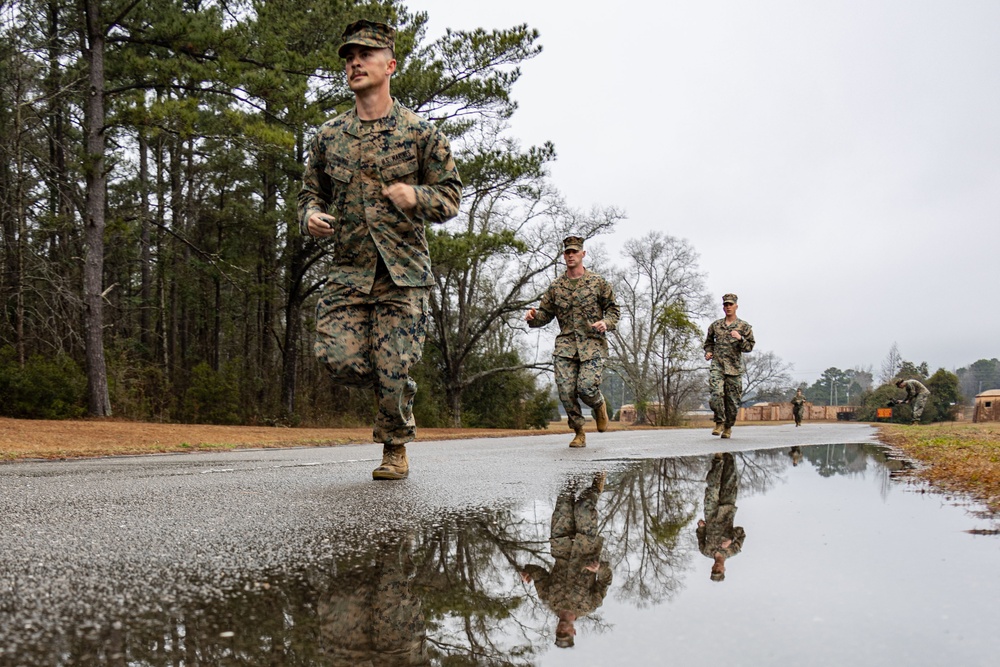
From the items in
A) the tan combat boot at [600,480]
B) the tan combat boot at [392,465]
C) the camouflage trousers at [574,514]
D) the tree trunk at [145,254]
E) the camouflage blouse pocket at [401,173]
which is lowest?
the camouflage trousers at [574,514]

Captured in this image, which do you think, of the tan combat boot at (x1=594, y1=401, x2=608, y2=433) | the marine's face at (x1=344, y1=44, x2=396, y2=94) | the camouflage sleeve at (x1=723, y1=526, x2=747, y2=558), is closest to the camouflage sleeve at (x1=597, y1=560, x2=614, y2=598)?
the camouflage sleeve at (x1=723, y1=526, x2=747, y2=558)

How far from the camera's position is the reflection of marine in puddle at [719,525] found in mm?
2724

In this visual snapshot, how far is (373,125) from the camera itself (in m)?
5.00

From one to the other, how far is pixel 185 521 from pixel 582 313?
721 cm

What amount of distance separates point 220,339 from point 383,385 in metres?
31.8

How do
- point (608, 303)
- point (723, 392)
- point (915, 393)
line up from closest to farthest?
point (608, 303) → point (723, 392) → point (915, 393)

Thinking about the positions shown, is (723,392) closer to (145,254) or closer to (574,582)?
(574,582)

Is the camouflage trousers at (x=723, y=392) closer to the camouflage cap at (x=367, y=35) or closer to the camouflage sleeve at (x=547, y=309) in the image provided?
the camouflage sleeve at (x=547, y=309)

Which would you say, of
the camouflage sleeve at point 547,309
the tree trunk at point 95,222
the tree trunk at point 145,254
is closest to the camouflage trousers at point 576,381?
the camouflage sleeve at point 547,309

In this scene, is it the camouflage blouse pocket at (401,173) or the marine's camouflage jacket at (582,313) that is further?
the marine's camouflage jacket at (582,313)

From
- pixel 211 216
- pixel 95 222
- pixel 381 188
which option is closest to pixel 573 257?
pixel 381 188

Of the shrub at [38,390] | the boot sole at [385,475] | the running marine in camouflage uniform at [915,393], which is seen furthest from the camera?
the running marine in camouflage uniform at [915,393]

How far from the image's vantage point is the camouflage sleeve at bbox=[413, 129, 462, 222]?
4926 mm

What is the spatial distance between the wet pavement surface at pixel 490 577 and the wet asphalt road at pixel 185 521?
0.02m
